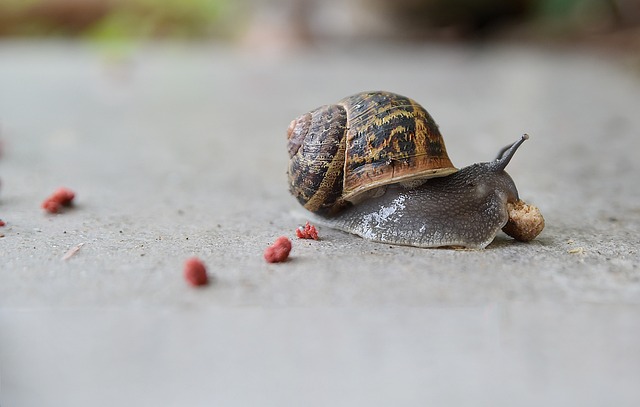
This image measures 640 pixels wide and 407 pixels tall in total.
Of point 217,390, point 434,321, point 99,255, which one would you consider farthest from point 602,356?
point 99,255

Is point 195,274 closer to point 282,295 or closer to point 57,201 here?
point 282,295

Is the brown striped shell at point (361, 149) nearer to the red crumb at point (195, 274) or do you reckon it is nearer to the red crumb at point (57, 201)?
the red crumb at point (195, 274)

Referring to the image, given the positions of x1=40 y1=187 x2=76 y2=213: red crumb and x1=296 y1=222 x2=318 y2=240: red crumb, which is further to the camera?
x1=40 y1=187 x2=76 y2=213: red crumb

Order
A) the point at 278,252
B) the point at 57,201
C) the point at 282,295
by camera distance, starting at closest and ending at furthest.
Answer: the point at 282,295, the point at 278,252, the point at 57,201

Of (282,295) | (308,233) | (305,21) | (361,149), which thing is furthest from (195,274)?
(305,21)

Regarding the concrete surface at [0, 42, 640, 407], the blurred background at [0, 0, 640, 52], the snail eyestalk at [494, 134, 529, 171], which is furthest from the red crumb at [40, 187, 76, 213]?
the blurred background at [0, 0, 640, 52]

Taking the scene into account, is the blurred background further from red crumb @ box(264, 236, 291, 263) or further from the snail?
red crumb @ box(264, 236, 291, 263)
